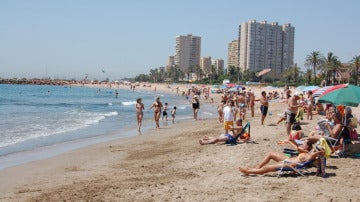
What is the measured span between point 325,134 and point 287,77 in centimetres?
9857

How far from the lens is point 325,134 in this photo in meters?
8.69

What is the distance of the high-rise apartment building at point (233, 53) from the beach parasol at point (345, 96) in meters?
169

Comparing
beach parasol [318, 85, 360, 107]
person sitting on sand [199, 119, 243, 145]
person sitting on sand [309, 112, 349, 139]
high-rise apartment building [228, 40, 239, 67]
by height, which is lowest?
person sitting on sand [199, 119, 243, 145]

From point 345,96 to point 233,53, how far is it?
591 feet

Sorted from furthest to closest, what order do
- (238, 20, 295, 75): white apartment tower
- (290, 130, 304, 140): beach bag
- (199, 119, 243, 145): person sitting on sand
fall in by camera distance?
(238, 20, 295, 75): white apartment tower, (199, 119, 243, 145): person sitting on sand, (290, 130, 304, 140): beach bag

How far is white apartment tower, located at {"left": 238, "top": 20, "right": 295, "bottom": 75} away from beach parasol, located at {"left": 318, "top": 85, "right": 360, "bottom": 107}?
153191 millimetres

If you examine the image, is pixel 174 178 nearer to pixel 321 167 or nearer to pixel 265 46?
pixel 321 167

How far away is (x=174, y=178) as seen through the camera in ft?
24.3

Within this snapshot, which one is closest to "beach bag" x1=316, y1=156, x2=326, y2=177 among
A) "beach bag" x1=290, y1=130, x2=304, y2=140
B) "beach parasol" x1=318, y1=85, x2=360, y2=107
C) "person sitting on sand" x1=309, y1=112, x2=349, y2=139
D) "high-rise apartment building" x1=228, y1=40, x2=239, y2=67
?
"person sitting on sand" x1=309, y1=112, x2=349, y2=139

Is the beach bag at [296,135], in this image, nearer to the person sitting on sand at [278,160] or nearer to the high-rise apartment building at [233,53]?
the person sitting on sand at [278,160]

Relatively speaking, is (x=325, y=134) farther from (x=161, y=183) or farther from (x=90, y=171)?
(x=90, y=171)

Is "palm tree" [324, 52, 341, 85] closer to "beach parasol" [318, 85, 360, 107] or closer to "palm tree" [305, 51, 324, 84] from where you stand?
"palm tree" [305, 51, 324, 84]

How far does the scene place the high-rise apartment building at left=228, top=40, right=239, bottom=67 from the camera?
17834cm

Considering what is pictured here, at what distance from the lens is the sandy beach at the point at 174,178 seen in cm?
611
